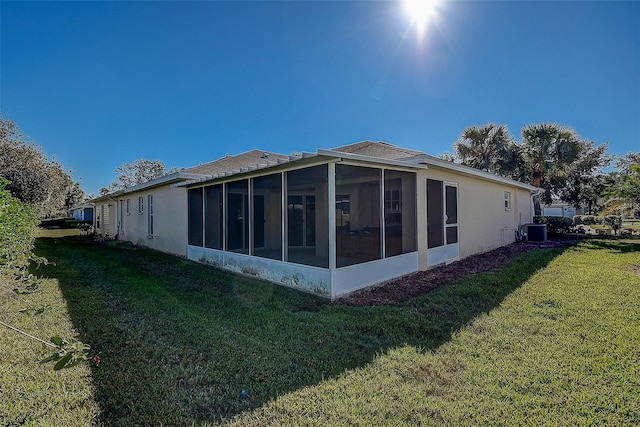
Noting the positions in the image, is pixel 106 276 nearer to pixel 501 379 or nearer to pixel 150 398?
pixel 150 398

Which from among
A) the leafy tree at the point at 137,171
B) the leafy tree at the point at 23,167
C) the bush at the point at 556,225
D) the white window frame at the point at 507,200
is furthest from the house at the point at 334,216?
the leafy tree at the point at 137,171

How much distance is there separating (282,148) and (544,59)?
486 inches

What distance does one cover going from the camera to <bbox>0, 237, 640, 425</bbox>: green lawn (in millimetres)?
2480

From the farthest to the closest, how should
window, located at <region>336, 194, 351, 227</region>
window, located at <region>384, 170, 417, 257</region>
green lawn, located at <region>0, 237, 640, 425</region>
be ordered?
1. window, located at <region>384, 170, 417, 257</region>
2. window, located at <region>336, 194, 351, 227</region>
3. green lawn, located at <region>0, 237, 640, 425</region>

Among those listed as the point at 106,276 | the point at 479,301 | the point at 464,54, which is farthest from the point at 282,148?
the point at 479,301

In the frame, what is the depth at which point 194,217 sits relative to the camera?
9766 millimetres

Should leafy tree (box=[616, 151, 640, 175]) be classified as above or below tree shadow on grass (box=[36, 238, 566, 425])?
above

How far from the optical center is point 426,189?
7.64m

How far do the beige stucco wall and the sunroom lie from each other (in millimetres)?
357

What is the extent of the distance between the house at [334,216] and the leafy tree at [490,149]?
903cm

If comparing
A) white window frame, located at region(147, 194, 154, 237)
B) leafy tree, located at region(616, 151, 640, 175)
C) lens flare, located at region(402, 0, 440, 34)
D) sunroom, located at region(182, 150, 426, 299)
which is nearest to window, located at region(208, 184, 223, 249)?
sunroom, located at region(182, 150, 426, 299)

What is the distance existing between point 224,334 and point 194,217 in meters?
6.55

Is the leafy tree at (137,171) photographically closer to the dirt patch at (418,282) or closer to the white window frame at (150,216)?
the white window frame at (150,216)

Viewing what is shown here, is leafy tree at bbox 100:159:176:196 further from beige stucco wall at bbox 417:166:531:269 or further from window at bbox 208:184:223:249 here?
beige stucco wall at bbox 417:166:531:269
